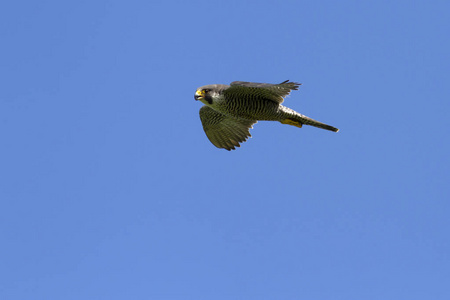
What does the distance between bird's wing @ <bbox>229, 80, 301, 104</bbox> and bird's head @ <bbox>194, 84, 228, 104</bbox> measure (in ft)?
0.58

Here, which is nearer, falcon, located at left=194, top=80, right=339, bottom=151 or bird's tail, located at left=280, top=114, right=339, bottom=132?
falcon, located at left=194, top=80, right=339, bottom=151

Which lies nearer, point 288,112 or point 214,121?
point 288,112

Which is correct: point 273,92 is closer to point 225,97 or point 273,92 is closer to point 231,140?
point 225,97

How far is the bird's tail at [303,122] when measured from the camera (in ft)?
45.9

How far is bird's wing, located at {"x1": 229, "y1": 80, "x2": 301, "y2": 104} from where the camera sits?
12.5 meters

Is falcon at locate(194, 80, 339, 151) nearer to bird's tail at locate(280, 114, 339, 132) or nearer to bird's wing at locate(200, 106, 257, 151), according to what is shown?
bird's tail at locate(280, 114, 339, 132)

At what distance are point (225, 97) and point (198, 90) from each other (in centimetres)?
59

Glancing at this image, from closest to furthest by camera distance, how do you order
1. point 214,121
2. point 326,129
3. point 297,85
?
point 297,85
point 326,129
point 214,121

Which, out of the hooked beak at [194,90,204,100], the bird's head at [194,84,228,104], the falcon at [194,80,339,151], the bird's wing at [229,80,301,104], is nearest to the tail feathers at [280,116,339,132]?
the falcon at [194,80,339,151]

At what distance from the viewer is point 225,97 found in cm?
1349

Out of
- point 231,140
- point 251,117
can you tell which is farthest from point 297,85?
point 231,140

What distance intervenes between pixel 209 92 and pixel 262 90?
114 cm

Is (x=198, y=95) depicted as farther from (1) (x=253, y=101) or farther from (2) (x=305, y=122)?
(2) (x=305, y=122)

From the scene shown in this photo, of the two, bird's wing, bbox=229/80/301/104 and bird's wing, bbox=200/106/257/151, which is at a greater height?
bird's wing, bbox=200/106/257/151
